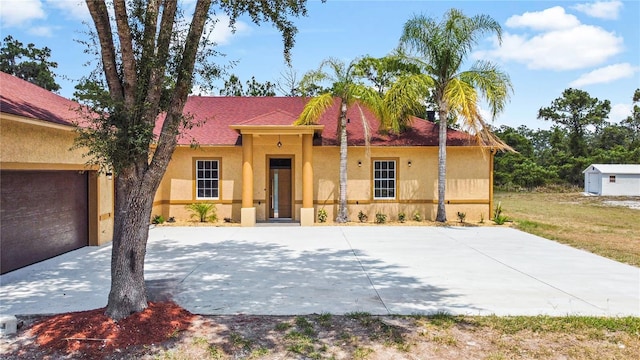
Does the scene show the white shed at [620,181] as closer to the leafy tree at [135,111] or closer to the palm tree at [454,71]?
the palm tree at [454,71]

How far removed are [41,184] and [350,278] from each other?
7.51 m

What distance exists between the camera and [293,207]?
19.2 meters

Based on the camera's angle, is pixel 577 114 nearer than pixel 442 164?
No

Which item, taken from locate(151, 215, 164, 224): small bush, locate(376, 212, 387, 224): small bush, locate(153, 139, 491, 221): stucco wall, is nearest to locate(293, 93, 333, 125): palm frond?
Result: locate(153, 139, 491, 221): stucco wall

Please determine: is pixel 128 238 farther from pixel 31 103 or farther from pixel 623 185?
pixel 623 185

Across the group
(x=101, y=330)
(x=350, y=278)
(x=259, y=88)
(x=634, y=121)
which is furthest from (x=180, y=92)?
(x=634, y=121)

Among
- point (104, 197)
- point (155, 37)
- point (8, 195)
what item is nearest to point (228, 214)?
point (104, 197)

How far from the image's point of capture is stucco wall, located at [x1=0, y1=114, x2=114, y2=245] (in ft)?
28.1

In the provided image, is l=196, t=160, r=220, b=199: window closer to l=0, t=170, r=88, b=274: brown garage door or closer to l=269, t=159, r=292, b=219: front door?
l=269, t=159, r=292, b=219: front door

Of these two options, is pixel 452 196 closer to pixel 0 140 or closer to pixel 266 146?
pixel 266 146

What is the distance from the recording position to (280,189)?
19562 millimetres

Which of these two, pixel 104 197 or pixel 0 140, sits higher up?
A: pixel 0 140

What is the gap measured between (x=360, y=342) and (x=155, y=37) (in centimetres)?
506

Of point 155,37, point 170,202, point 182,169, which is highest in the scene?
point 155,37
